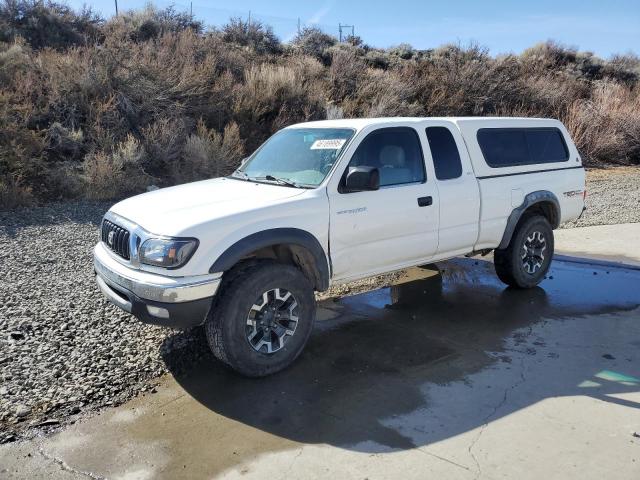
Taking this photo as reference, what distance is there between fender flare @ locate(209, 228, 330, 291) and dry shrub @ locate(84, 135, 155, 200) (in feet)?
24.3

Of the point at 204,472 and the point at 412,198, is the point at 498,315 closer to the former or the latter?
the point at 412,198

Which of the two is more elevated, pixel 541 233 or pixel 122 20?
pixel 122 20

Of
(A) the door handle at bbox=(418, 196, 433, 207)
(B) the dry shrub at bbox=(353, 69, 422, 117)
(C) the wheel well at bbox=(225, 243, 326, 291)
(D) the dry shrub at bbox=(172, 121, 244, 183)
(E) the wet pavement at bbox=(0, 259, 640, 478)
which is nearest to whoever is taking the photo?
(E) the wet pavement at bbox=(0, 259, 640, 478)

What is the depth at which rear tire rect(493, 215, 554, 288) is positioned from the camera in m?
6.66

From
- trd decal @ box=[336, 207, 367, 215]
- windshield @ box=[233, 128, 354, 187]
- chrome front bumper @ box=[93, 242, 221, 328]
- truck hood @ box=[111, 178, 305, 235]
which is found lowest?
chrome front bumper @ box=[93, 242, 221, 328]

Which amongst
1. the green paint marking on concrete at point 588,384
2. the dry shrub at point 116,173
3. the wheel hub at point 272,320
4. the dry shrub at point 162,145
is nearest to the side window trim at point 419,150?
the wheel hub at point 272,320

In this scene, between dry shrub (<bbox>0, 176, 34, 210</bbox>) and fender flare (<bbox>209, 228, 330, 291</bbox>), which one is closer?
fender flare (<bbox>209, 228, 330, 291</bbox>)

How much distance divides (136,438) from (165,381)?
0.82 meters

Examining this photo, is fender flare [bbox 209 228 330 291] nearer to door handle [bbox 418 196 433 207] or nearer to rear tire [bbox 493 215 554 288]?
door handle [bbox 418 196 433 207]

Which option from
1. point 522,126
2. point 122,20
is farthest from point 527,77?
point 522,126

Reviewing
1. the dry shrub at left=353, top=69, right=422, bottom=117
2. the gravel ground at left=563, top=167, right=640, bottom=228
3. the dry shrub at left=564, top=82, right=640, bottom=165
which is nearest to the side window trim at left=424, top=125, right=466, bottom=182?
the gravel ground at left=563, top=167, right=640, bottom=228

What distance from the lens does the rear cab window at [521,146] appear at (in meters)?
6.34

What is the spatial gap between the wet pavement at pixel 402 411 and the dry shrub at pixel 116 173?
21.7ft

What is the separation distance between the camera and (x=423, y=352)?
5.04 m
